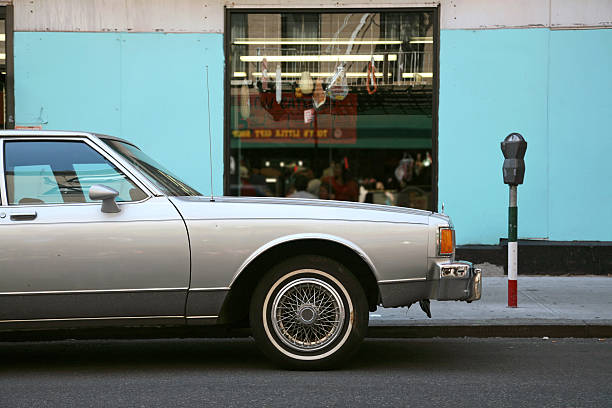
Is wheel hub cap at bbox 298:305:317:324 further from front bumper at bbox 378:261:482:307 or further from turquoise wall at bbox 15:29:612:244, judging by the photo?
turquoise wall at bbox 15:29:612:244

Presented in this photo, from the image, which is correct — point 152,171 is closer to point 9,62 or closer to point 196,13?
point 196,13

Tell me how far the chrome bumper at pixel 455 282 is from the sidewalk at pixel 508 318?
1558 mm

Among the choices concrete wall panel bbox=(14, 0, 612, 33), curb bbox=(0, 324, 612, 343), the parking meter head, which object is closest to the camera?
curb bbox=(0, 324, 612, 343)

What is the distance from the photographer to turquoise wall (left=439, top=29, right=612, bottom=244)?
35.5ft

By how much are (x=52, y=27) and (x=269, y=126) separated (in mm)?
3349

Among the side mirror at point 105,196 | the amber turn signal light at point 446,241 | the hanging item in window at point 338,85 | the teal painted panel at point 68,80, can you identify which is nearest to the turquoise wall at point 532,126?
the hanging item in window at point 338,85

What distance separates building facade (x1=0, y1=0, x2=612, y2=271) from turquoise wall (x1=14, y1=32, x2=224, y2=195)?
0.02m

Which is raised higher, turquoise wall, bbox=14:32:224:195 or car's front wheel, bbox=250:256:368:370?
turquoise wall, bbox=14:32:224:195

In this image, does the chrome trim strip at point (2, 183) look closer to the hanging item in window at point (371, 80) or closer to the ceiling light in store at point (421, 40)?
the hanging item in window at point (371, 80)

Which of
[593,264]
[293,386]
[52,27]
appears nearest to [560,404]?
[293,386]

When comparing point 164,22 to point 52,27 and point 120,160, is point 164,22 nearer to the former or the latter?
point 52,27

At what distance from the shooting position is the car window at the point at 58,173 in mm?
5535

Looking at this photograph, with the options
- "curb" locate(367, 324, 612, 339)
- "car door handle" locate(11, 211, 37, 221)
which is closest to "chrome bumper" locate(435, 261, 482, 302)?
"curb" locate(367, 324, 612, 339)

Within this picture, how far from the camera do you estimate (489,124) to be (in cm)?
1101
